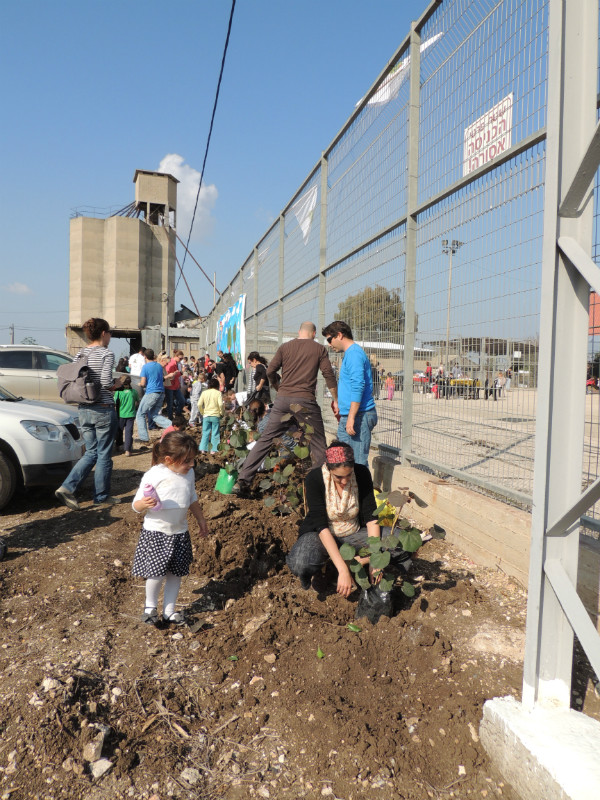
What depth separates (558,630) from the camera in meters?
2.00

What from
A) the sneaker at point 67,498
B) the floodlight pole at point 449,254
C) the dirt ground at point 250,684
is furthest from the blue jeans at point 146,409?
the floodlight pole at point 449,254

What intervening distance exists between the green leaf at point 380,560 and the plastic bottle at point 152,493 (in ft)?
3.74

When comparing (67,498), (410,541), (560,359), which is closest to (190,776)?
(410,541)

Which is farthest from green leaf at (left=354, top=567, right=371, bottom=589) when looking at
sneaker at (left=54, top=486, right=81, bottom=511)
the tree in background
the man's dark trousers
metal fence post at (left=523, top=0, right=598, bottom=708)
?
sneaker at (left=54, top=486, right=81, bottom=511)

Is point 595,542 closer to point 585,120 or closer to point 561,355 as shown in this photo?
point 561,355

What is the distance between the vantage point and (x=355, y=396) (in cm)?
475

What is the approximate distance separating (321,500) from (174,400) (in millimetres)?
9681

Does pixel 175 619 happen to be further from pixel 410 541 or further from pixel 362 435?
pixel 362 435

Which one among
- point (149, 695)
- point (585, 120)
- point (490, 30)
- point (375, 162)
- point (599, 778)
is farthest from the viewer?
point (375, 162)

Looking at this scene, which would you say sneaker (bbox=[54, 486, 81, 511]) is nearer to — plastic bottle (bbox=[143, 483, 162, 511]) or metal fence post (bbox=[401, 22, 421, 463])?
plastic bottle (bbox=[143, 483, 162, 511])

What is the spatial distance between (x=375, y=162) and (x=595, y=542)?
150 inches

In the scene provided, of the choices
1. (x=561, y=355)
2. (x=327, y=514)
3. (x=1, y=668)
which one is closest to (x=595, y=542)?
(x=561, y=355)

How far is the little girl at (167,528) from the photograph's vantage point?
3.04 metres

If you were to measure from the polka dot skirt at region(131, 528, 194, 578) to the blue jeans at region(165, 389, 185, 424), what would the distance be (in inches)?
342
